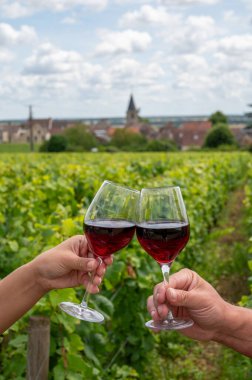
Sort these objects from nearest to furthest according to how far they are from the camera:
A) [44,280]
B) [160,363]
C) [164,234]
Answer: [164,234], [44,280], [160,363]

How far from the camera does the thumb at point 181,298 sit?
6.06 feet

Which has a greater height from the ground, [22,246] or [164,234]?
[164,234]

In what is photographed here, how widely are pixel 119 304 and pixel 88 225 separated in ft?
9.82

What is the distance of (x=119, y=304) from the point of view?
488 cm

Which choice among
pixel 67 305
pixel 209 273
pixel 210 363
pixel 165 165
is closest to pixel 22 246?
pixel 67 305

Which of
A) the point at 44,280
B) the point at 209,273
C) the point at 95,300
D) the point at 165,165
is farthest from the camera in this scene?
the point at 165,165

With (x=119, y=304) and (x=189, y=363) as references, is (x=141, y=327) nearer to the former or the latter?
(x=119, y=304)

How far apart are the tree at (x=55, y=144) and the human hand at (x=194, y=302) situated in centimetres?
6797

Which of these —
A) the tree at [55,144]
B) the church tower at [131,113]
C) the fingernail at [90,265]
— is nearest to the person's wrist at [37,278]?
the fingernail at [90,265]

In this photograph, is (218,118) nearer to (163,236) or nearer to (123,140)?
(123,140)

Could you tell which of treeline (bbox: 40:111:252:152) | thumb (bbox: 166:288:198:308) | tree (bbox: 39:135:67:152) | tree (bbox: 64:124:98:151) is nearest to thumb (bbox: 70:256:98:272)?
thumb (bbox: 166:288:198:308)

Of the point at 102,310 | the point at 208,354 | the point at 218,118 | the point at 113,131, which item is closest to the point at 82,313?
the point at 102,310

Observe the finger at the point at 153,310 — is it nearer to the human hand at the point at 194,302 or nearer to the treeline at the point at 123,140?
the human hand at the point at 194,302

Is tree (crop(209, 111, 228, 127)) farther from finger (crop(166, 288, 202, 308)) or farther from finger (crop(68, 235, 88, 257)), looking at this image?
finger (crop(166, 288, 202, 308))
